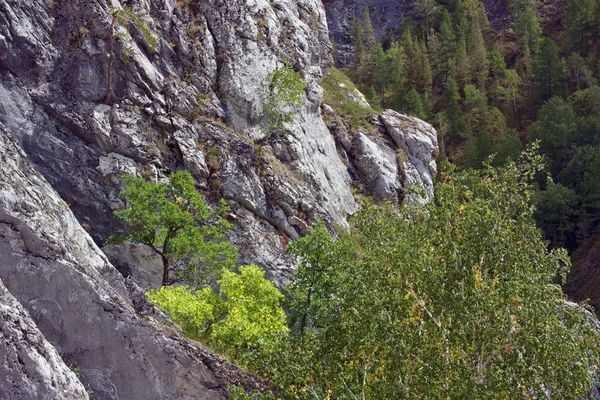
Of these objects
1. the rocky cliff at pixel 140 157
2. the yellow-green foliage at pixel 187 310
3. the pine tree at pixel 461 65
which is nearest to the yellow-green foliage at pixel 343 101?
the rocky cliff at pixel 140 157

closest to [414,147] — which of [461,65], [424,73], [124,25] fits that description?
[124,25]

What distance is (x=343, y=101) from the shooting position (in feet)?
176

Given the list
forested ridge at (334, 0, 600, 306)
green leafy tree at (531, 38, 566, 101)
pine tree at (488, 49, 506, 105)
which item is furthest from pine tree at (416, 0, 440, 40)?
green leafy tree at (531, 38, 566, 101)

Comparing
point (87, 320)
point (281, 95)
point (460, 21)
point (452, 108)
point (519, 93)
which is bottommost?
point (87, 320)

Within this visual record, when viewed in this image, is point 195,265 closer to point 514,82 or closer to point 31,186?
point 31,186

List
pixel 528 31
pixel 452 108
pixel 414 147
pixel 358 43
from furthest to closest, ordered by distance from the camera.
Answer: pixel 358 43
pixel 528 31
pixel 452 108
pixel 414 147

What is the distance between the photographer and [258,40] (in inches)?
1695

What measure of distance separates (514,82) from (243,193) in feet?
200

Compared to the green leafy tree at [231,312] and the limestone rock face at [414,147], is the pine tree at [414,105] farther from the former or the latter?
the green leafy tree at [231,312]

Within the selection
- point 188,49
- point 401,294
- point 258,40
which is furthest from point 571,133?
point 401,294

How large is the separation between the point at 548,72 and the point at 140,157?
6405 cm

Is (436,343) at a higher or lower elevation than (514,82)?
lower

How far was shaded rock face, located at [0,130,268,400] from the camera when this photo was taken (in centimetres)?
1812

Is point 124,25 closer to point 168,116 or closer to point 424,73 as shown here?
point 168,116
